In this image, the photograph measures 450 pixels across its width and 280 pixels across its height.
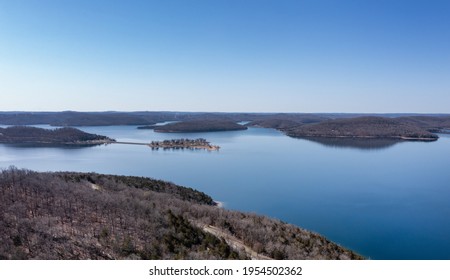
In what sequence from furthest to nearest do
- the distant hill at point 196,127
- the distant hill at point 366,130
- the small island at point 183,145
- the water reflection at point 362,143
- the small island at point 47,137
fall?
the distant hill at point 196,127 < the distant hill at point 366,130 < the small island at point 47,137 < the water reflection at point 362,143 < the small island at point 183,145

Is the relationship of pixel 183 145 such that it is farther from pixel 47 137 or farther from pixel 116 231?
pixel 116 231

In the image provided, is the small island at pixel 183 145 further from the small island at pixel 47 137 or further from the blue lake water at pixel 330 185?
the small island at pixel 47 137

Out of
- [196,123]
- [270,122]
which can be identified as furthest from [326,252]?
[270,122]

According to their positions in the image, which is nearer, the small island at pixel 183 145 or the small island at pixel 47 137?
the small island at pixel 183 145

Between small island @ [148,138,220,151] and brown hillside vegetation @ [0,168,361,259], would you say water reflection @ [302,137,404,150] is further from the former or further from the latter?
brown hillside vegetation @ [0,168,361,259]

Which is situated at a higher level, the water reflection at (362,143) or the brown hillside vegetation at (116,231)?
the brown hillside vegetation at (116,231)

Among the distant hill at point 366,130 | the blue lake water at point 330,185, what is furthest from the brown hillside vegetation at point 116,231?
the distant hill at point 366,130
